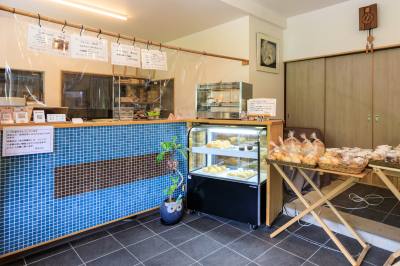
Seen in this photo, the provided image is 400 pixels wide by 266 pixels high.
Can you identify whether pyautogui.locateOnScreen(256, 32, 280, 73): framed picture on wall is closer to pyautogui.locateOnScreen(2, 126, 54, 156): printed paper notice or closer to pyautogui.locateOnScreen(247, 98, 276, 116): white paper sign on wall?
pyautogui.locateOnScreen(247, 98, 276, 116): white paper sign on wall

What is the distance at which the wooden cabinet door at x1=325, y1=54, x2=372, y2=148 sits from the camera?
12.8 feet

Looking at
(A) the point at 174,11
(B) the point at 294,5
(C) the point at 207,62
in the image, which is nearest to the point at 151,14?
(A) the point at 174,11

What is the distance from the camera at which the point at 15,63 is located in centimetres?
430

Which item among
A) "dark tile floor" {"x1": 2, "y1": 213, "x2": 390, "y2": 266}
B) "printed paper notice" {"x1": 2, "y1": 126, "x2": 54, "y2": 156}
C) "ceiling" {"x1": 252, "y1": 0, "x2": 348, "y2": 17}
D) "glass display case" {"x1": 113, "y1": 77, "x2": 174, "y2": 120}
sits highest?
"ceiling" {"x1": 252, "y1": 0, "x2": 348, "y2": 17}

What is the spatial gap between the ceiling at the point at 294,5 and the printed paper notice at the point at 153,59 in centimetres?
203

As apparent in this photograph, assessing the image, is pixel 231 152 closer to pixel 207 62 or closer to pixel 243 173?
pixel 243 173

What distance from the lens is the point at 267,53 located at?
439 cm

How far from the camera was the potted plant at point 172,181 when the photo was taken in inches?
108

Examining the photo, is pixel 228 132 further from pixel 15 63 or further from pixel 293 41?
pixel 15 63

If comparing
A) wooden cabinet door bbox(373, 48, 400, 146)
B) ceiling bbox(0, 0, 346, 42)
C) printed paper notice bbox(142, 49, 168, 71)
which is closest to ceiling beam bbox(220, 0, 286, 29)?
ceiling bbox(0, 0, 346, 42)

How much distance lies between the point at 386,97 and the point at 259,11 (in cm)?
225

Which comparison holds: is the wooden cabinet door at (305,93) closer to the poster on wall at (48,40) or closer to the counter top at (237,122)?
the counter top at (237,122)

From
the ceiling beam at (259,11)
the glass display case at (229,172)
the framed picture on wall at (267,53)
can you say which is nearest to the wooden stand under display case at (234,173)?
the glass display case at (229,172)

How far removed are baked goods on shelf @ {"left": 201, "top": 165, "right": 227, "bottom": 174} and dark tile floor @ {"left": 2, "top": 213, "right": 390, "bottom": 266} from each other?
570mm
